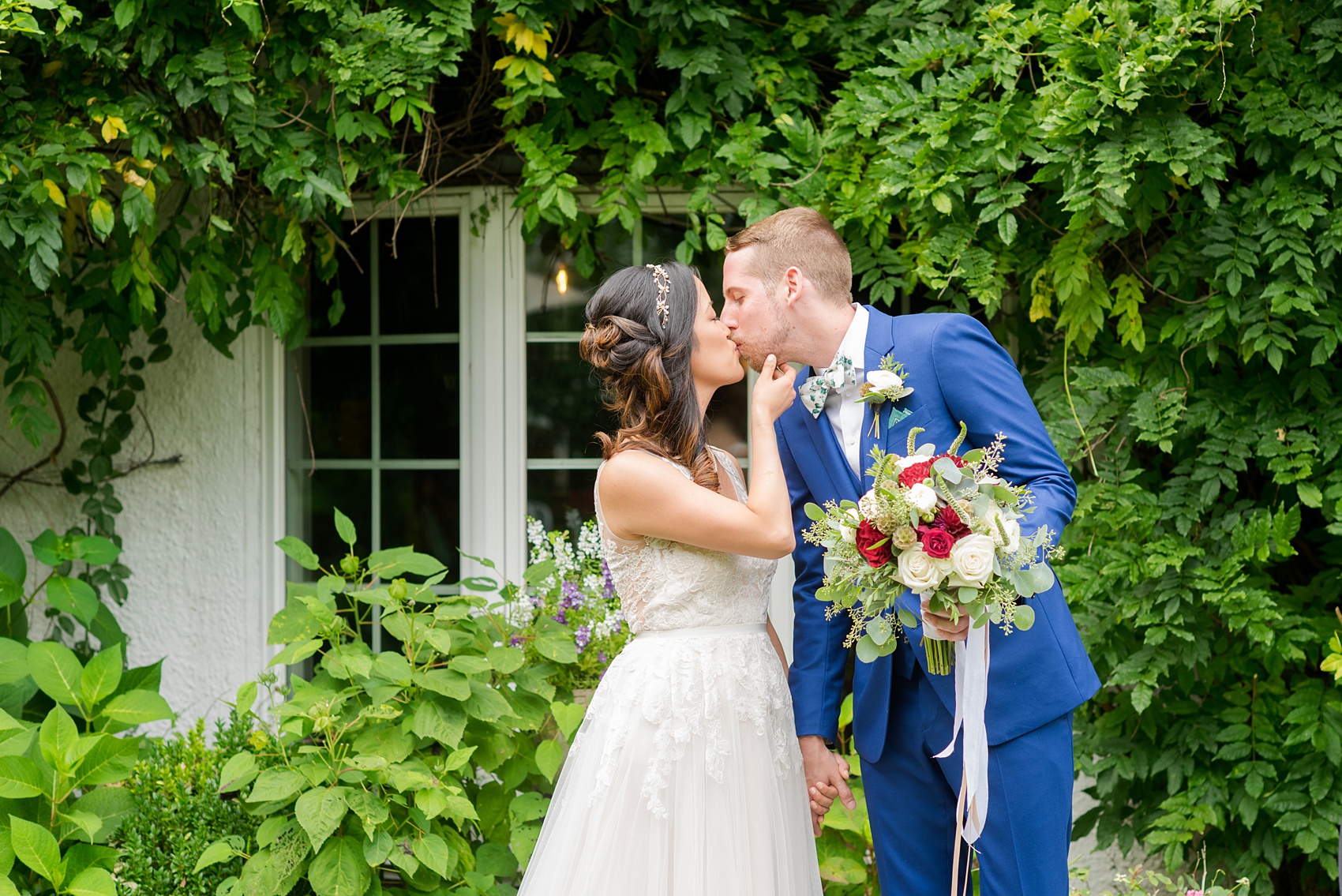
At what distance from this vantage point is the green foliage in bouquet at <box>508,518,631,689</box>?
3.20m

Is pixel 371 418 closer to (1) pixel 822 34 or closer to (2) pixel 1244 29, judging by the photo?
(1) pixel 822 34

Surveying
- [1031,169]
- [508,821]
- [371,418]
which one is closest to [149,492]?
[371,418]

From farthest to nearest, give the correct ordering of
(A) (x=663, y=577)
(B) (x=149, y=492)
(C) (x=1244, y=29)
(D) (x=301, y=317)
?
(B) (x=149, y=492), (D) (x=301, y=317), (C) (x=1244, y=29), (A) (x=663, y=577)

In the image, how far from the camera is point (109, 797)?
2973 millimetres

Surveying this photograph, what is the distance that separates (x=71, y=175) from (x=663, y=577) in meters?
2.26

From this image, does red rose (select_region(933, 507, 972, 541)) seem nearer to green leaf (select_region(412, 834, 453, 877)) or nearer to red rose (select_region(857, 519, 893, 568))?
red rose (select_region(857, 519, 893, 568))

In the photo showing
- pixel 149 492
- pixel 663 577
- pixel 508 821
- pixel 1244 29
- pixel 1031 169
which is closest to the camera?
pixel 663 577

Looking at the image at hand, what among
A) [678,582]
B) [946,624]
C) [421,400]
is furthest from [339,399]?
[946,624]

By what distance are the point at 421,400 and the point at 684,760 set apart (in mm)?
2231

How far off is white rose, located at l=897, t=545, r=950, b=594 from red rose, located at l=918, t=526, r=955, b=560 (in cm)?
1

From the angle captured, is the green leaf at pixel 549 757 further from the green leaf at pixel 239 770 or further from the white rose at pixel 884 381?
the white rose at pixel 884 381

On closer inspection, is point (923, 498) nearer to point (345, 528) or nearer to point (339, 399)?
point (345, 528)

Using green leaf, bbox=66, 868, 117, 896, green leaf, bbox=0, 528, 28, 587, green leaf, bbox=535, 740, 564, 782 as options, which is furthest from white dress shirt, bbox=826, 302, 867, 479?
green leaf, bbox=0, 528, 28, 587

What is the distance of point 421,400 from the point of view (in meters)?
4.09
